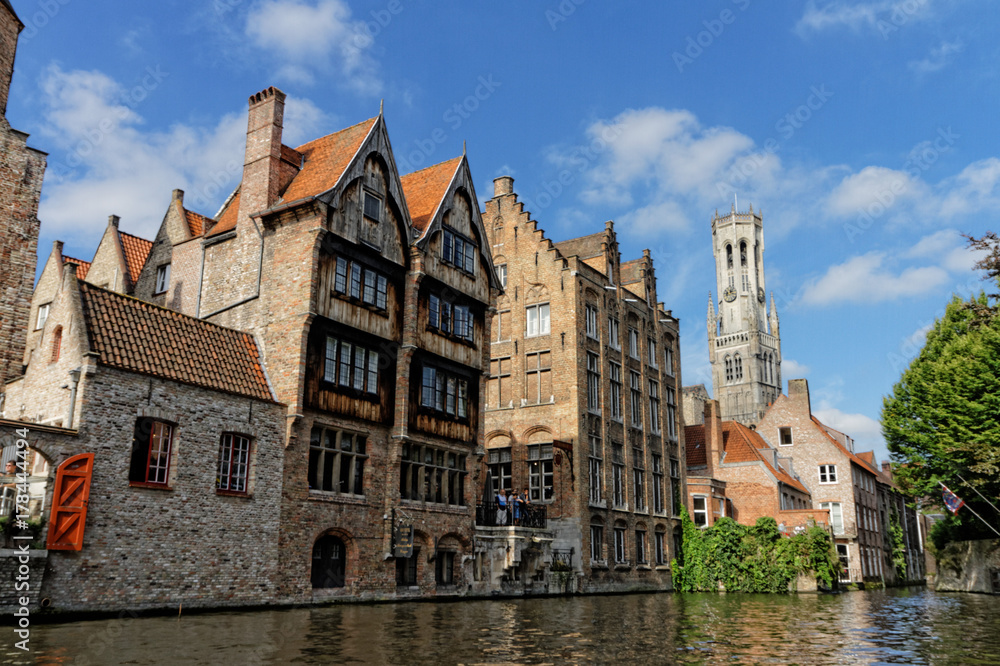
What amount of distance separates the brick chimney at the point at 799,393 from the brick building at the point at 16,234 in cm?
4987

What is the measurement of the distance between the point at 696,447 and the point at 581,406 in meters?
17.6

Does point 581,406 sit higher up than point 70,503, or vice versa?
point 581,406

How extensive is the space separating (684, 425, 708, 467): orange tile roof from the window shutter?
39.9 m

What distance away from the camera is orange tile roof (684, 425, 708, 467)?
5269cm

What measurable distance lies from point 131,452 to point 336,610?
6493 millimetres

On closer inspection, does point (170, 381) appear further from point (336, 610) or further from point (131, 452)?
point (336, 610)

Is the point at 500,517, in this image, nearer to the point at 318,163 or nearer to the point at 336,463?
the point at 336,463

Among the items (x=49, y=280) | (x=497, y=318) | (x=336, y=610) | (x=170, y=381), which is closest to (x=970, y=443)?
(x=497, y=318)

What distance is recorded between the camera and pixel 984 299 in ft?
131

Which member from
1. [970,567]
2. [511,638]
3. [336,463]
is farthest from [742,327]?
[511,638]

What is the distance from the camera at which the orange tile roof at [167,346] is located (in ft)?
67.3

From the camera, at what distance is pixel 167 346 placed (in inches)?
864

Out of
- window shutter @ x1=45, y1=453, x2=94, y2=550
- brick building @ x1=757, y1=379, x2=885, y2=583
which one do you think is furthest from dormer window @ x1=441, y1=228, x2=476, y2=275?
brick building @ x1=757, y1=379, x2=885, y2=583

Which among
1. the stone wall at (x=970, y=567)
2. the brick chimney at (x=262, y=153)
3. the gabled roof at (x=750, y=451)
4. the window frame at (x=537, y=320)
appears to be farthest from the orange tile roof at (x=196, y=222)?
the stone wall at (x=970, y=567)
